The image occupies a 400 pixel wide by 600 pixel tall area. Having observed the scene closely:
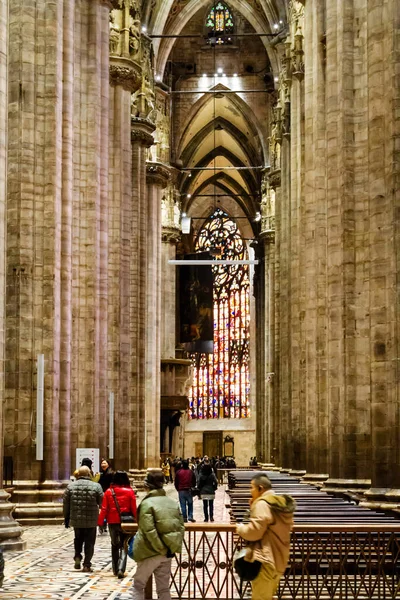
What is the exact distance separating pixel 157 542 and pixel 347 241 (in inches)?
512

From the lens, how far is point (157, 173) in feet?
153

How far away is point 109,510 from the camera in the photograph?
14859 millimetres

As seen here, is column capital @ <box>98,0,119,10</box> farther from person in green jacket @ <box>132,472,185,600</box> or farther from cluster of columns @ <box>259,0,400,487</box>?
person in green jacket @ <box>132,472,185,600</box>

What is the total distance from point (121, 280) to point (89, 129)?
24.8ft

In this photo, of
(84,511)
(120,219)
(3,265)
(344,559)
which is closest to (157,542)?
(344,559)

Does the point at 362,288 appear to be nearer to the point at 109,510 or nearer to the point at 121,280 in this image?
the point at 109,510

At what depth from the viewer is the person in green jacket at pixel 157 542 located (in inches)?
391

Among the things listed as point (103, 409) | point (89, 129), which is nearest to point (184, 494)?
point (103, 409)

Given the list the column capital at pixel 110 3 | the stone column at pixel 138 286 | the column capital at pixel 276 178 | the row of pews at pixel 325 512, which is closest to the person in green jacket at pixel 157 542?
the row of pews at pixel 325 512

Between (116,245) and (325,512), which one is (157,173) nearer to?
(116,245)

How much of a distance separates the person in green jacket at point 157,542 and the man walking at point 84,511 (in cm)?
505

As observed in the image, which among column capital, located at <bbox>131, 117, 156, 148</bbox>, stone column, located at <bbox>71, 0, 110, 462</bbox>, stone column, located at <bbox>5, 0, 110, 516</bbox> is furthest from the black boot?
column capital, located at <bbox>131, 117, 156, 148</bbox>

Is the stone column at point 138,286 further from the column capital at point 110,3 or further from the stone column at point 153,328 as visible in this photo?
the column capital at point 110,3

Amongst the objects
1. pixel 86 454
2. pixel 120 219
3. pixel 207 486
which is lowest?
pixel 207 486
